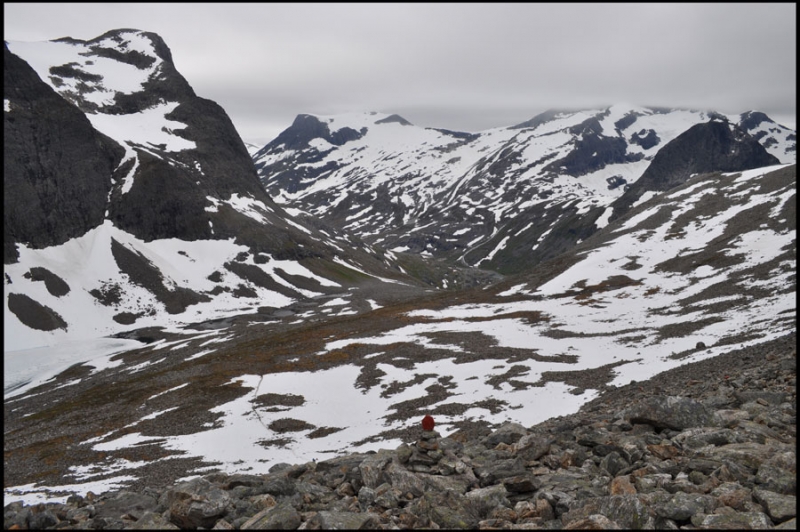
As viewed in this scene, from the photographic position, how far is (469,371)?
51.1 metres

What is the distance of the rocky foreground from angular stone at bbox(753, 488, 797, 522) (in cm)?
3

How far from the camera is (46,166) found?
149250 millimetres

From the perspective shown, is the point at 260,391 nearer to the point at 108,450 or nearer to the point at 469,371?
the point at 108,450

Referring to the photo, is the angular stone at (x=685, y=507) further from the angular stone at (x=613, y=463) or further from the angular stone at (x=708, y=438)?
the angular stone at (x=708, y=438)

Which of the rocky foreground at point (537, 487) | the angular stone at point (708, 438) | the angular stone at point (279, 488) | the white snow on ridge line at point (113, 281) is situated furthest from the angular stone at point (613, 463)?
the white snow on ridge line at point (113, 281)

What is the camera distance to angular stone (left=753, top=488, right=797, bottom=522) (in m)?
9.52

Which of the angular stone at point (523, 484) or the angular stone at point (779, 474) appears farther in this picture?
the angular stone at point (523, 484)

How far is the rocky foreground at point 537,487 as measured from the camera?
413 inches

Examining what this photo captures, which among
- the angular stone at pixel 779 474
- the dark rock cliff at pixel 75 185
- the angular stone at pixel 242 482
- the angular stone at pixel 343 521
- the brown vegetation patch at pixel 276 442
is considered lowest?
the brown vegetation patch at pixel 276 442

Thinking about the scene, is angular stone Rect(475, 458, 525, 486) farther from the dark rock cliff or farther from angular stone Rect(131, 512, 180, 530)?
the dark rock cliff

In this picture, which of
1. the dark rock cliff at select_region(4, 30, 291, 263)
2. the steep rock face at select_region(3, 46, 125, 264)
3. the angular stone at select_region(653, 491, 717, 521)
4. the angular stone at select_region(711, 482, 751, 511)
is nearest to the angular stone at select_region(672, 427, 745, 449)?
the angular stone at select_region(711, 482, 751, 511)

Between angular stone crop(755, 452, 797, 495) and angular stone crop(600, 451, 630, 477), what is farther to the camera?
angular stone crop(600, 451, 630, 477)

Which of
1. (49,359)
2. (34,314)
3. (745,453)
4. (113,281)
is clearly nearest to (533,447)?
(745,453)

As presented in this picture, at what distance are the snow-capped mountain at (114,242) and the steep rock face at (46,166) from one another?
0.34 meters
